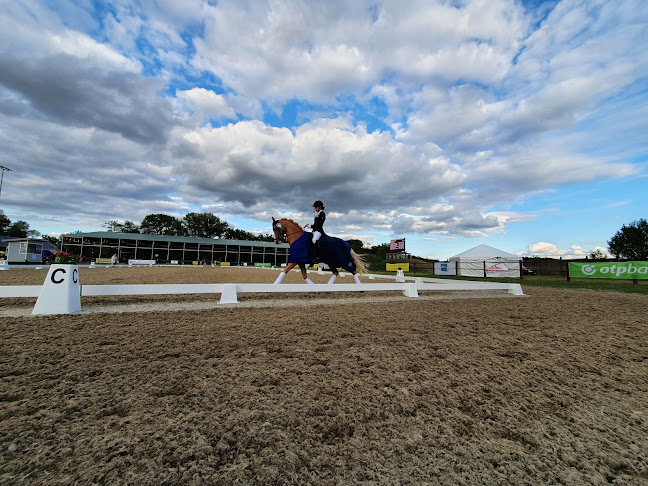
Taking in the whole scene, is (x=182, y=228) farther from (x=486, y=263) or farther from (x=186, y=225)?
(x=486, y=263)

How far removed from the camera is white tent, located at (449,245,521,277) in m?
24.8

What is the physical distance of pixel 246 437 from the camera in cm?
179

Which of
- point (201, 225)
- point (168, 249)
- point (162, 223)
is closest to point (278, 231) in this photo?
point (168, 249)

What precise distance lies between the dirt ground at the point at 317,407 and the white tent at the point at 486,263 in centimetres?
2292

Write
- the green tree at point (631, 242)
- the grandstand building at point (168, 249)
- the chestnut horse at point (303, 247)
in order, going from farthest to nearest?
the grandstand building at point (168, 249) → the green tree at point (631, 242) → the chestnut horse at point (303, 247)

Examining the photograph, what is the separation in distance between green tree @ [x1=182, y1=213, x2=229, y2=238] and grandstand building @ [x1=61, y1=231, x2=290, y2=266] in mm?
22167

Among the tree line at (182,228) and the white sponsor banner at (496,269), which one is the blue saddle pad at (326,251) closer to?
the white sponsor banner at (496,269)

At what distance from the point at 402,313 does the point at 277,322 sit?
103 inches

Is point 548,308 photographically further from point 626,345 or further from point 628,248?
point 628,248

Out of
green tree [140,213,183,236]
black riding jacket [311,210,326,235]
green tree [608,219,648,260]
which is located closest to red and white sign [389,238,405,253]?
green tree [608,219,648,260]

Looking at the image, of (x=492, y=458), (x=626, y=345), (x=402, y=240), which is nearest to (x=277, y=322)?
(x=492, y=458)

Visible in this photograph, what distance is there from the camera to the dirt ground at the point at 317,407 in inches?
61.5

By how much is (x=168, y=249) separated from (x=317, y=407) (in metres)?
57.8

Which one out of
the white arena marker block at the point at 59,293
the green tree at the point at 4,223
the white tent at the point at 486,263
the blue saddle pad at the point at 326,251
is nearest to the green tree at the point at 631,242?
the white tent at the point at 486,263
